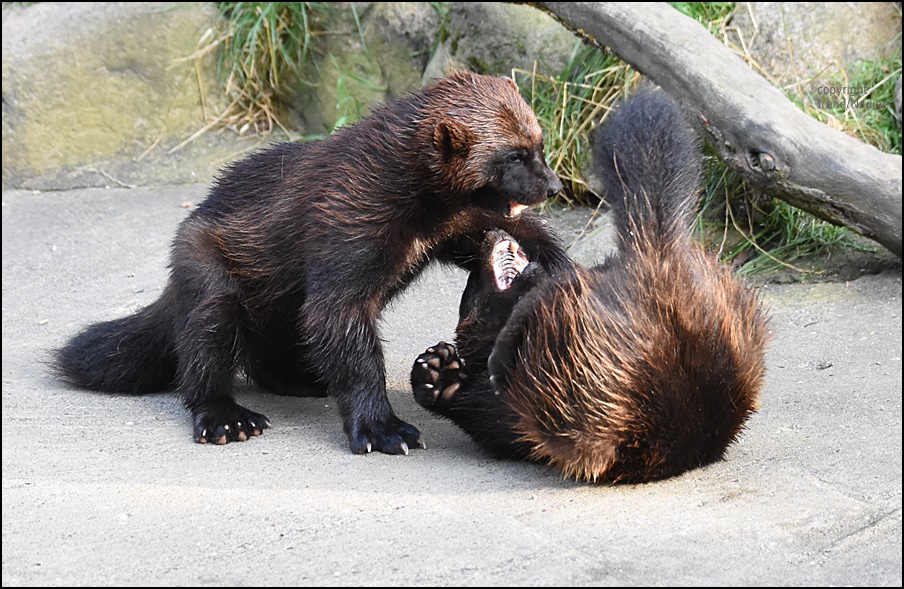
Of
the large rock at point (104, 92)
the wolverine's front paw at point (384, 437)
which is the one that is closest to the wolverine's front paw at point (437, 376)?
the wolverine's front paw at point (384, 437)

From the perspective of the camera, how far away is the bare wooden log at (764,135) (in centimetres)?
539

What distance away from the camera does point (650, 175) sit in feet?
12.0

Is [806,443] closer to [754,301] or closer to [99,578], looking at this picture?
[754,301]

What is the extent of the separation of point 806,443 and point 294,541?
198 cm

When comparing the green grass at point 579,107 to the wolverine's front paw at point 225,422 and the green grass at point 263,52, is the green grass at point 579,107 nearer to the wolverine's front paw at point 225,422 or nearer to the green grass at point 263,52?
the green grass at point 263,52

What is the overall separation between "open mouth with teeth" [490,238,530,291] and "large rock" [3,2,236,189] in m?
4.92

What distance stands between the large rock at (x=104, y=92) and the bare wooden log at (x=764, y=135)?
3.97 m

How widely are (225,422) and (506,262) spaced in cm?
133

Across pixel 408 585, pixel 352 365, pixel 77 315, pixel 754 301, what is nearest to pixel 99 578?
pixel 408 585

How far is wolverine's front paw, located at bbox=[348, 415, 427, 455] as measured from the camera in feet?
13.5

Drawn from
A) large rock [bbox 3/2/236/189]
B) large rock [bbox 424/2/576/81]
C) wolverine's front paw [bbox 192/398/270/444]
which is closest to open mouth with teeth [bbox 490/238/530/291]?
wolverine's front paw [bbox 192/398/270/444]

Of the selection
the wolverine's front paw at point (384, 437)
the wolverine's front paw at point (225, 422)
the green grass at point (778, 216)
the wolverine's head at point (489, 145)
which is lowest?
the wolverine's front paw at point (225, 422)

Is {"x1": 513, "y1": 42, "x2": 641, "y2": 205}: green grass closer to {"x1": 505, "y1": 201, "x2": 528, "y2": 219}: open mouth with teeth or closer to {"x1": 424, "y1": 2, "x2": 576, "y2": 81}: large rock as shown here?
{"x1": 424, "y1": 2, "x2": 576, "y2": 81}: large rock

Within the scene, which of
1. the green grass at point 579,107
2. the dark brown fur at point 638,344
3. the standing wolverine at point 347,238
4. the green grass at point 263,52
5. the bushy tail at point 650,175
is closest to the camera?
the dark brown fur at point 638,344
